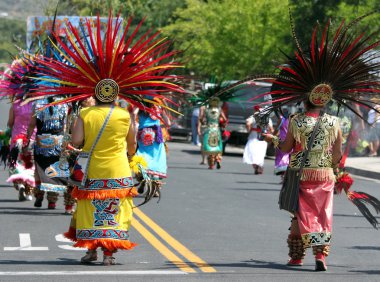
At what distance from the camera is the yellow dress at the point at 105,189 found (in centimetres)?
1133

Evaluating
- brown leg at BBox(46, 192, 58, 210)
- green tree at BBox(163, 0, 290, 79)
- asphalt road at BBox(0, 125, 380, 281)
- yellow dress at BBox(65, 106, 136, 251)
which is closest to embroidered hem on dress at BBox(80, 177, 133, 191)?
yellow dress at BBox(65, 106, 136, 251)

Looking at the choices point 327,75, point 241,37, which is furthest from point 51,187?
point 241,37

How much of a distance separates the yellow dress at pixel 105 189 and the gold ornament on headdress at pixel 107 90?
0.12 metres

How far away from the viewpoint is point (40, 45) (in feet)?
51.0

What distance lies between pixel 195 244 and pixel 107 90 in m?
2.41

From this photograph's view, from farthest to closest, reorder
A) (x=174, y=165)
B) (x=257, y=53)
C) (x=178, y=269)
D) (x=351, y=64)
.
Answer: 1. (x=257, y=53)
2. (x=174, y=165)
3. (x=351, y=64)
4. (x=178, y=269)

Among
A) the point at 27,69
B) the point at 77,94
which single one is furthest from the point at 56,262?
the point at 27,69

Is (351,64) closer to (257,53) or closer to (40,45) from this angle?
(40,45)

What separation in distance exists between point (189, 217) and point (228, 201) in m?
3.01

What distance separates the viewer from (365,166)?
3038 cm

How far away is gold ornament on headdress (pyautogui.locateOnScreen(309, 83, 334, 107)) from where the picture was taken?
463 inches

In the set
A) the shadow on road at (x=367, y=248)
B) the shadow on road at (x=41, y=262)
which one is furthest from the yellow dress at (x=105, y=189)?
the shadow on road at (x=367, y=248)

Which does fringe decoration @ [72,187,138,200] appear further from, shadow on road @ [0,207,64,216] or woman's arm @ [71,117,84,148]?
shadow on road @ [0,207,64,216]

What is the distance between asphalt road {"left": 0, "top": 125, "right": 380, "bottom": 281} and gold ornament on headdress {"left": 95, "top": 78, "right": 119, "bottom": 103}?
5.05ft
